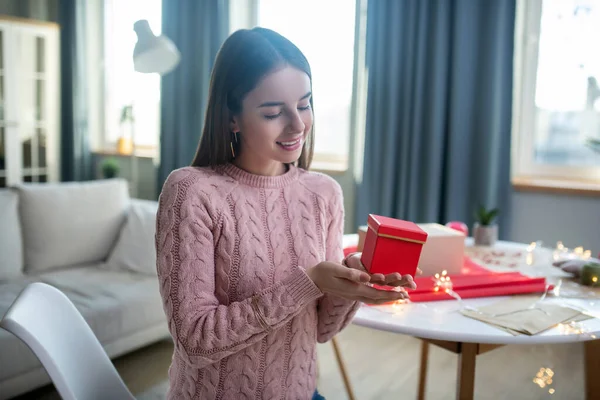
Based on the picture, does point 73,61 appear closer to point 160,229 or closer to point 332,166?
point 332,166

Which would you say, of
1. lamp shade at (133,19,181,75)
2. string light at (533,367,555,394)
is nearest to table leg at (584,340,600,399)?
string light at (533,367,555,394)

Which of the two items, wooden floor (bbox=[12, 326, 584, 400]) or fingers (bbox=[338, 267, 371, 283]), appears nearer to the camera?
fingers (bbox=[338, 267, 371, 283])

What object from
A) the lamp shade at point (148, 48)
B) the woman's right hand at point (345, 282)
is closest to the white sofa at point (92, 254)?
the lamp shade at point (148, 48)

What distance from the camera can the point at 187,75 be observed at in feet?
13.1

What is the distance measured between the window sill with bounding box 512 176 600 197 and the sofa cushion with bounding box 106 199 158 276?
1851 millimetres

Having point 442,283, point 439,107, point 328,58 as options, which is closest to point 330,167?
point 328,58

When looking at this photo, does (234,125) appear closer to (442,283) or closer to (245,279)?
(245,279)

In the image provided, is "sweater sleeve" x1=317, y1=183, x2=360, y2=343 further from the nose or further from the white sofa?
the white sofa

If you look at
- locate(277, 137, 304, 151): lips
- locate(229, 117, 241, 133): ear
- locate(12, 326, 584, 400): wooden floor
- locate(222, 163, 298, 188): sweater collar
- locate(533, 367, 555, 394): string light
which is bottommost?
locate(12, 326, 584, 400): wooden floor

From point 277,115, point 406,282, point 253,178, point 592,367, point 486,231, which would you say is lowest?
point 592,367

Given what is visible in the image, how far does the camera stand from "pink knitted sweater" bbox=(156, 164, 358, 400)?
32.7 inches

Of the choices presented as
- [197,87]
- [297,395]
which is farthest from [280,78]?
[197,87]

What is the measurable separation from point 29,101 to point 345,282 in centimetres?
447

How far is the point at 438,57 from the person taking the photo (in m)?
2.88
